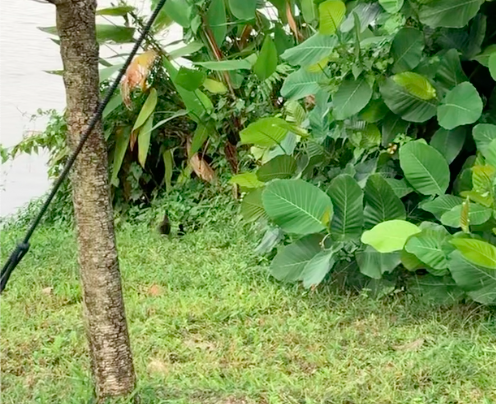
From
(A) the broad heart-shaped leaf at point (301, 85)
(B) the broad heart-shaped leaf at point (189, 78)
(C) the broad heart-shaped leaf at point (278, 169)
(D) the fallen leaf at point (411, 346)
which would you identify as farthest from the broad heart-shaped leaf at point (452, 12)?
(B) the broad heart-shaped leaf at point (189, 78)

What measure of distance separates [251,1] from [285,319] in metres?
1.89

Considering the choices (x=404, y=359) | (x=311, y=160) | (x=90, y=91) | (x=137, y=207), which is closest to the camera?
(x=90, y=91)

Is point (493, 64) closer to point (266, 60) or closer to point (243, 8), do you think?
point (266, 60)

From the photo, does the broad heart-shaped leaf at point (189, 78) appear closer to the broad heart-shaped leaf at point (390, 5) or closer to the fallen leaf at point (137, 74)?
the fallen leaf at point (137, 74)

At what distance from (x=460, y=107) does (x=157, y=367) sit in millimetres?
1350

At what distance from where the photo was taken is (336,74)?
2.74m

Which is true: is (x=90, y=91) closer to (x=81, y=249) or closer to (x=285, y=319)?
(x=81, y=249)

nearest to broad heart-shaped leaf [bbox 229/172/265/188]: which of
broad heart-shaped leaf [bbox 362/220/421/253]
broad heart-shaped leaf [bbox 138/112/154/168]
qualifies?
broad heart-shaped leaf [bbox 362/220/421/253]

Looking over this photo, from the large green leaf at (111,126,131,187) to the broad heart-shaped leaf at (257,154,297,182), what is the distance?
145 cm

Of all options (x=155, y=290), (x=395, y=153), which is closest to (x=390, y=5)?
(x=395, y=153)

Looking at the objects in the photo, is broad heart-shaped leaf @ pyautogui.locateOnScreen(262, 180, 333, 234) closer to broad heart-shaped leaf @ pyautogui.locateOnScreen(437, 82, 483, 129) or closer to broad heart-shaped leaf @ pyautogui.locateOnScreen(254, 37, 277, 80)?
broad heart-shaped leaf @ pyautogui.locateOnScreen(437, 82, 483, 129)

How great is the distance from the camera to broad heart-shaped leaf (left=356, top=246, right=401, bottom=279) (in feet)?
8.26

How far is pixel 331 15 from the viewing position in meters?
2.59

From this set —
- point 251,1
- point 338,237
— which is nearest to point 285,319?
point 338,237
